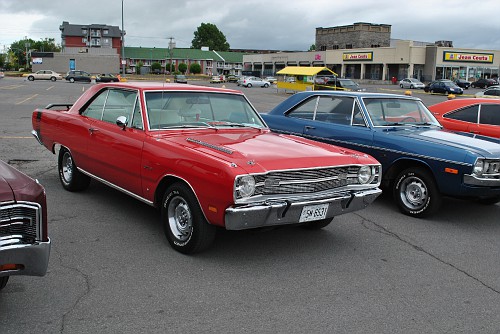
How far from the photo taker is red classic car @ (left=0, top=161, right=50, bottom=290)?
2992 millimetres

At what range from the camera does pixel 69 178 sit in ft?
22.9

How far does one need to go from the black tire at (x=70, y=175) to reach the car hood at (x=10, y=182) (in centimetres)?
343

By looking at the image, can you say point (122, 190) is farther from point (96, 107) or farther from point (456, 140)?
point (456, 140)

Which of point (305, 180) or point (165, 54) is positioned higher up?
point (165, 54)

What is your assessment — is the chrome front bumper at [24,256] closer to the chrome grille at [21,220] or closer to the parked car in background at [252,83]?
the chrome grille at [21,220]

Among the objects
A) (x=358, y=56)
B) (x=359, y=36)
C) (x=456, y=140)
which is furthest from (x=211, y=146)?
(x=359, y=36)

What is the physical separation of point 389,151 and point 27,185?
4.85 metres

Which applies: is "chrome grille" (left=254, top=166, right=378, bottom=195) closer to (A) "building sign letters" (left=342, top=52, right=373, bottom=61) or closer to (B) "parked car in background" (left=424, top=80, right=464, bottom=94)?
(B) "parked car in background" (left=424, top=80, right=464, bottom=94)

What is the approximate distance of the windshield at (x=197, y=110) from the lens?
18.0 feet

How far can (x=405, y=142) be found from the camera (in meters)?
6.60

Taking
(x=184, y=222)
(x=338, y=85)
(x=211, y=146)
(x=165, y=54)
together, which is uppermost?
(x=165, y=54)

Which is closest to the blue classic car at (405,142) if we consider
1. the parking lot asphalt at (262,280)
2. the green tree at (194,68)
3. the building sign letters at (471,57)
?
the parking lot asphalt at (262,280)

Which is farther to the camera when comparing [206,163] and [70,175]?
[70,175]

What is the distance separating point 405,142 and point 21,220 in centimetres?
499
